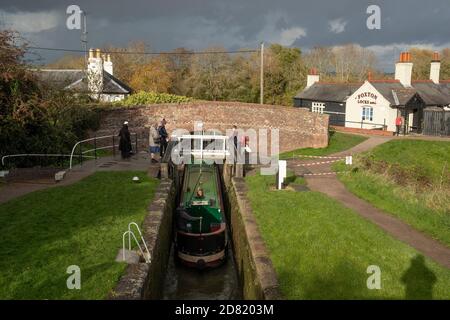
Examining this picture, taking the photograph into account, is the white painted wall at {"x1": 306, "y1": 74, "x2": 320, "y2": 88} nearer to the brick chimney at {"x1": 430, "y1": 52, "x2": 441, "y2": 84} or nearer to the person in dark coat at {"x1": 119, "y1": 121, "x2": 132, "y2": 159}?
the brick chimney at {"x1": 430, "y1": 52, "x2": 441, "y2": 84}

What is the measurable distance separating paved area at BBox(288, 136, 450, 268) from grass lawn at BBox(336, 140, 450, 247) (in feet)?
0.87

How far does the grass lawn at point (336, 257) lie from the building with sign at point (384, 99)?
19728 millimetres

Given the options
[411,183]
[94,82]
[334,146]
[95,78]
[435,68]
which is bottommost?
[411,183]

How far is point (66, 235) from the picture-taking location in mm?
9609

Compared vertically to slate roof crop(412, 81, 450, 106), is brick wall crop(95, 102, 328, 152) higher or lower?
lower

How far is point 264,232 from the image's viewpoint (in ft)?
34.3

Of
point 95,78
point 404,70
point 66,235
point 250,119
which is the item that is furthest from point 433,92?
point 66,235

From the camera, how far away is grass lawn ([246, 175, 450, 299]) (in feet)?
24.2

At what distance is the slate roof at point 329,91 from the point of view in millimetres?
34394

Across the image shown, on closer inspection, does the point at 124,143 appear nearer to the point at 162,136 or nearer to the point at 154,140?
the point at 162,136

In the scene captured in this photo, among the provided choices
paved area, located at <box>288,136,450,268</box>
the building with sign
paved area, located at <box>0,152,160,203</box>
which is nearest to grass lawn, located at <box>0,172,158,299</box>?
paved area, located at <box>0,152,160,203</box>

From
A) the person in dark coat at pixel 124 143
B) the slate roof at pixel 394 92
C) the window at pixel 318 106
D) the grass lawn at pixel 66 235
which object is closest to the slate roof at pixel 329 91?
the window at pixel 318 106

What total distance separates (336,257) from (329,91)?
2952 cm
